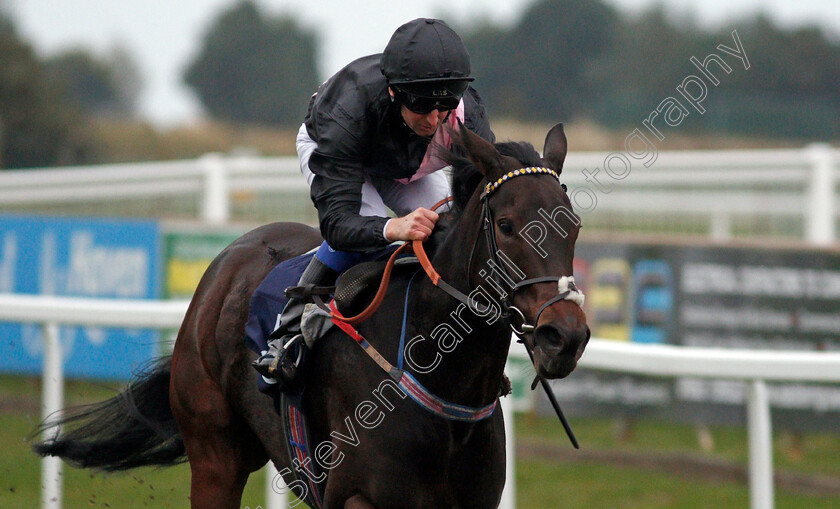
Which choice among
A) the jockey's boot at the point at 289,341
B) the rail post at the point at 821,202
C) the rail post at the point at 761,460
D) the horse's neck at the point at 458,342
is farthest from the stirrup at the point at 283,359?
the rail post at the point at 821,202

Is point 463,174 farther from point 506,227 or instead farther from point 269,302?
point 269,302

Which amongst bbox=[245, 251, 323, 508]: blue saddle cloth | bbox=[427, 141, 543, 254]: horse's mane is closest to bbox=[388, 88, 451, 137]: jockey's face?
bbox=[427, 141, 543, 254]: horse's mane

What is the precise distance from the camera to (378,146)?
350 centimetres

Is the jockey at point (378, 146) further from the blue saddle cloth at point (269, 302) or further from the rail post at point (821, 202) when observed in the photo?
the rail post at point (821, 202)

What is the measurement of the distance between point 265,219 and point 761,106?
18.3m

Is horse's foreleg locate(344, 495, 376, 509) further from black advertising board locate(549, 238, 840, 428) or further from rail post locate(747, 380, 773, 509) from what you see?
black advertising board locate(549, 238, 840, 428)

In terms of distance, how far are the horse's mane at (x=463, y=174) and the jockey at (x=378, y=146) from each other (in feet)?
0.15

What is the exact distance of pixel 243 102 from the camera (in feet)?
158

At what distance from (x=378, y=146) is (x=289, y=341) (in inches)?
27.7

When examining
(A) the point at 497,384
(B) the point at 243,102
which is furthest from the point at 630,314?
(B) the point at 243,102

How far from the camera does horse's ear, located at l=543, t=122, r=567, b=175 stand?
3.08 m

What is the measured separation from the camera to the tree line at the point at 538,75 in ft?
76.7

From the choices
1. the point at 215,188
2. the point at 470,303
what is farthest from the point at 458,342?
the point at 215,188

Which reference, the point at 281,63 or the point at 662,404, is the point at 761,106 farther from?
the point at 281,63
